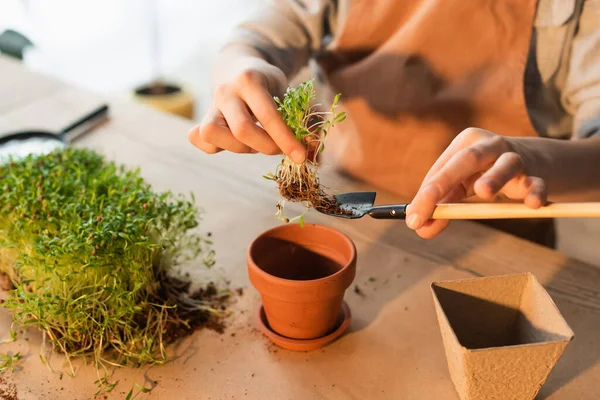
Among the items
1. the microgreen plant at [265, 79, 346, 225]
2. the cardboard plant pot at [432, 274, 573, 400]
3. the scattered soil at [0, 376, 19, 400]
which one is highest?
the microgreen plant at [265, 79, 346, 225]

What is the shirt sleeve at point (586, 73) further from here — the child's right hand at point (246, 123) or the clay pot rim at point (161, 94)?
the clay pot rim at point (161, 94)

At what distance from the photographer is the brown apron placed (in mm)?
1501

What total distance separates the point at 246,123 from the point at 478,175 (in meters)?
0.46

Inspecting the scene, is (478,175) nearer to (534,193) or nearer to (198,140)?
(534,193)

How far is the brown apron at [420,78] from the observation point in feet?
4.92

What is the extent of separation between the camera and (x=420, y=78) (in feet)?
5.28

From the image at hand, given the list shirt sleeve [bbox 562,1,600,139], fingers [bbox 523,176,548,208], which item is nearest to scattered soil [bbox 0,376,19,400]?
fingers [bbox 523,176,548,208]

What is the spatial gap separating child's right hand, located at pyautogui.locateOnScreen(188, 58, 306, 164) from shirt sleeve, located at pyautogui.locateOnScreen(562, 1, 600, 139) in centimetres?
78

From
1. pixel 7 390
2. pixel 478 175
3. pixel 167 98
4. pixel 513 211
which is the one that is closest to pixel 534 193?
pixel 513 211

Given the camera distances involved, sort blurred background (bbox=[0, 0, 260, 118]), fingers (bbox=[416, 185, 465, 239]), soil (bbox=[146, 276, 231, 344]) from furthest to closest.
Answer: blurred background (bbox=[0, 0, 260, 118]) → soil (bbox=[146, 276, 231, 344]) → fingers (bbox=[416, 185, 465, 239])

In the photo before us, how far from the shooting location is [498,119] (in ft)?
5.20

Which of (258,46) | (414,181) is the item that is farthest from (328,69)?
(414,181)

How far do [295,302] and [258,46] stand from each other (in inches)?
32.4

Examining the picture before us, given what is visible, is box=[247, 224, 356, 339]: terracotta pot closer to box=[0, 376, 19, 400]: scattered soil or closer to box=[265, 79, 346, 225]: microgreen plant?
box=[265, 79, 346, 225]: microgreen plant
